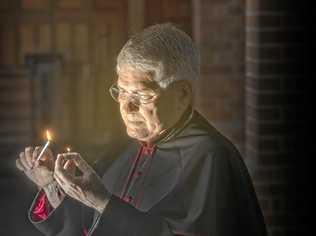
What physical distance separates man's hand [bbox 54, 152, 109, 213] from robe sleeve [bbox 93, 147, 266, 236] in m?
0.05

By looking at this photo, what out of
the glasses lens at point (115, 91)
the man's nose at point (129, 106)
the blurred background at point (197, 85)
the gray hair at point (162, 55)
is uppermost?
the gray hair at point (162, 55)

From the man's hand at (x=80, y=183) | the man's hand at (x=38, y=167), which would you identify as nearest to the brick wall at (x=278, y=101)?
the man's hand at (x=38, y=167)

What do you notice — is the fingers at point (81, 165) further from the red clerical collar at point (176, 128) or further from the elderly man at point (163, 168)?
the red clerical collar at point (176, 128)

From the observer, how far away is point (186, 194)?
2939 mm

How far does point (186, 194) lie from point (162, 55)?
1.41 feet

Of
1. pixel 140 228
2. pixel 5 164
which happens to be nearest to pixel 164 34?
pixel 140 228

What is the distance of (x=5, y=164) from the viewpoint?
9.54 meters

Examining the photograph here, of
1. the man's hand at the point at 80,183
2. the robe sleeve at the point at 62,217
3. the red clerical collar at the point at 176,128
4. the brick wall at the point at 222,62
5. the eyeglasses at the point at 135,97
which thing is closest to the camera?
the man's hand at the point at 80,183

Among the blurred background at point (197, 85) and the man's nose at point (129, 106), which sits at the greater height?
the man's nose at point (129, 106)

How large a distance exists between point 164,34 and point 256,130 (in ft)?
9.55

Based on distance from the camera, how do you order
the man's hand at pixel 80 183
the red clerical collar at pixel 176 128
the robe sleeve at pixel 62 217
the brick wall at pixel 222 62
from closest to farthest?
the man's hand at pixel 80 183 → the red clerical collar at pixel 176 128 → the robe sleeve at pixel 62 217 → the brick wall at pixel 222 62

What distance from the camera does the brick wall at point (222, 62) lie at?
6633mm

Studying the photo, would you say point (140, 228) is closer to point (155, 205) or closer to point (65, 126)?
point (155, 205)

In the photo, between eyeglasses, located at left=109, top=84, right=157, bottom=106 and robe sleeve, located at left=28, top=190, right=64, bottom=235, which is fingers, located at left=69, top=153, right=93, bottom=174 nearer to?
eyeglasses, located at left=109, top=84, right=157, bottom=106
